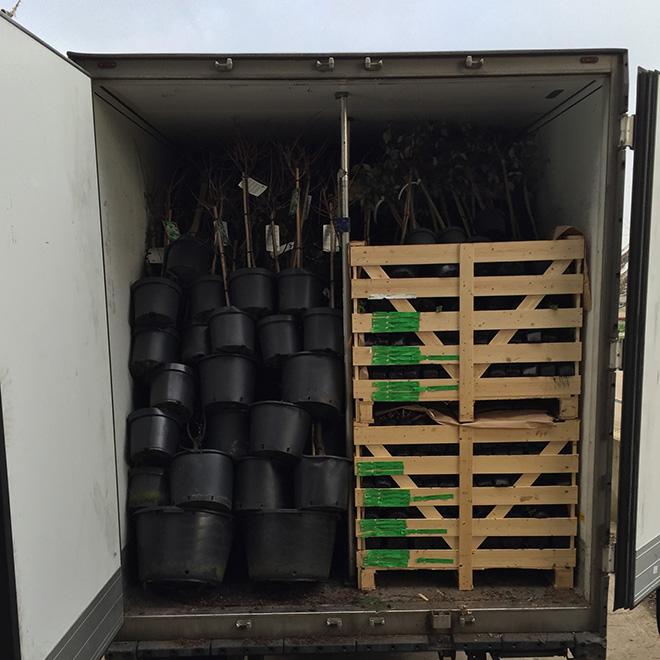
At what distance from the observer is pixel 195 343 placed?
10.1 feet

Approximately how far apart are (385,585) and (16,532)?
1959mm

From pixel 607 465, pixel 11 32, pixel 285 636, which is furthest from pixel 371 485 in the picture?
pixel 11 32

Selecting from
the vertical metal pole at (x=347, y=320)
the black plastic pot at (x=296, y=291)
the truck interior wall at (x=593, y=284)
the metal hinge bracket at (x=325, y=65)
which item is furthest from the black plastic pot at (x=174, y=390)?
the truck interior wall at (x=593, y=284)

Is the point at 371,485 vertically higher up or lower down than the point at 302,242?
lower down

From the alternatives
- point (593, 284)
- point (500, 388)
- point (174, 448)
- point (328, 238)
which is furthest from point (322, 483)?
point (593, 284)

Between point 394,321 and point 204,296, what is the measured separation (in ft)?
4.12

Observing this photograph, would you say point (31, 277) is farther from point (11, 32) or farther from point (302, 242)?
point (302, 242)

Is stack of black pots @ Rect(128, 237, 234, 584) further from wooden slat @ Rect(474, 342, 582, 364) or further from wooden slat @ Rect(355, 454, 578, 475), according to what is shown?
wooden slat @ Rect(474, 342, 582, 364)

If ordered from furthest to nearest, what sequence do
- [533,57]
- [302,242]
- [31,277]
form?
[302,242], [533,57], [31,277]

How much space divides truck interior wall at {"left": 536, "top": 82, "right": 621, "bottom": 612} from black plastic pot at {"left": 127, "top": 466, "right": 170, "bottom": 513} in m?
2.29

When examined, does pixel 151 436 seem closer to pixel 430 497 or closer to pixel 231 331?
pixel 231 331

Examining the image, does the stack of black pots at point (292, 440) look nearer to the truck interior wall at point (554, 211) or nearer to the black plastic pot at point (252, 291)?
the black plastic pot at point (252, 291)

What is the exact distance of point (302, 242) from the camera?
351 centimetres

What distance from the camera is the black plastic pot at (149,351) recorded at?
2953 mm
